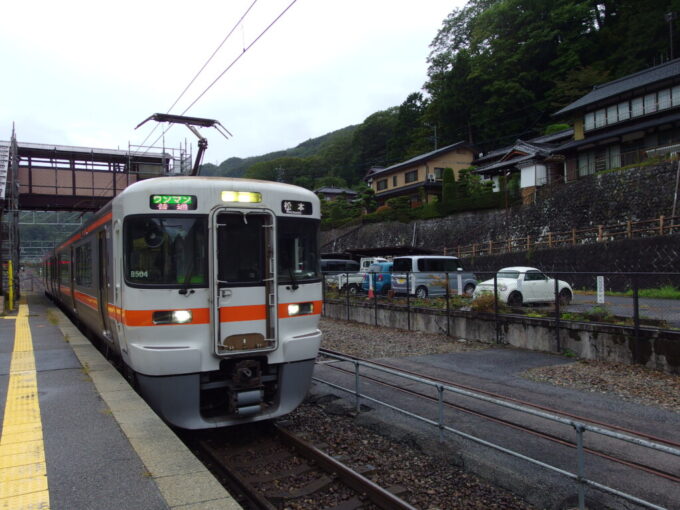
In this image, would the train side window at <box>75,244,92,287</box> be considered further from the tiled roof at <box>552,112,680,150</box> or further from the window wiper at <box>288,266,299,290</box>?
the tiled roof at <box>552,112,680,150</box>

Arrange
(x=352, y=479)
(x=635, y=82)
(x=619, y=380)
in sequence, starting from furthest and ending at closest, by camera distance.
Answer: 1. (x=635, y=82)
2. (x=619, y=380)
3. (x=352, y=479)

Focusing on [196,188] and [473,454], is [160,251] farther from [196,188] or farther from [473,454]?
[473,454]

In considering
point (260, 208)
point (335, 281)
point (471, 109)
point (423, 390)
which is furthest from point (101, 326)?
point (471, 109)

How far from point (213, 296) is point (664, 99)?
32.1 m

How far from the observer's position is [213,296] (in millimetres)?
5398

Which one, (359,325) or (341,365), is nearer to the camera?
(341,365)

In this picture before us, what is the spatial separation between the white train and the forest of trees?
155 ft

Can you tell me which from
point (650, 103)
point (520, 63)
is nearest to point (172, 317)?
point (650, 103)

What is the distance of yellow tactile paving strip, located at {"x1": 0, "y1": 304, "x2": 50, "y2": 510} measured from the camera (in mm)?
3574

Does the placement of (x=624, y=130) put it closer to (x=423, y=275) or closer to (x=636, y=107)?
(x=636, y=107)

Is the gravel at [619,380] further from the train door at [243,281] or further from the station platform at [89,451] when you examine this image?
the station platform at [89,451]

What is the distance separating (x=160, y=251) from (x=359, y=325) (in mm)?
12516

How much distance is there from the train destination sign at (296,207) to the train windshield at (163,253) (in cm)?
105

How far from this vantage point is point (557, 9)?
49.4 metres
